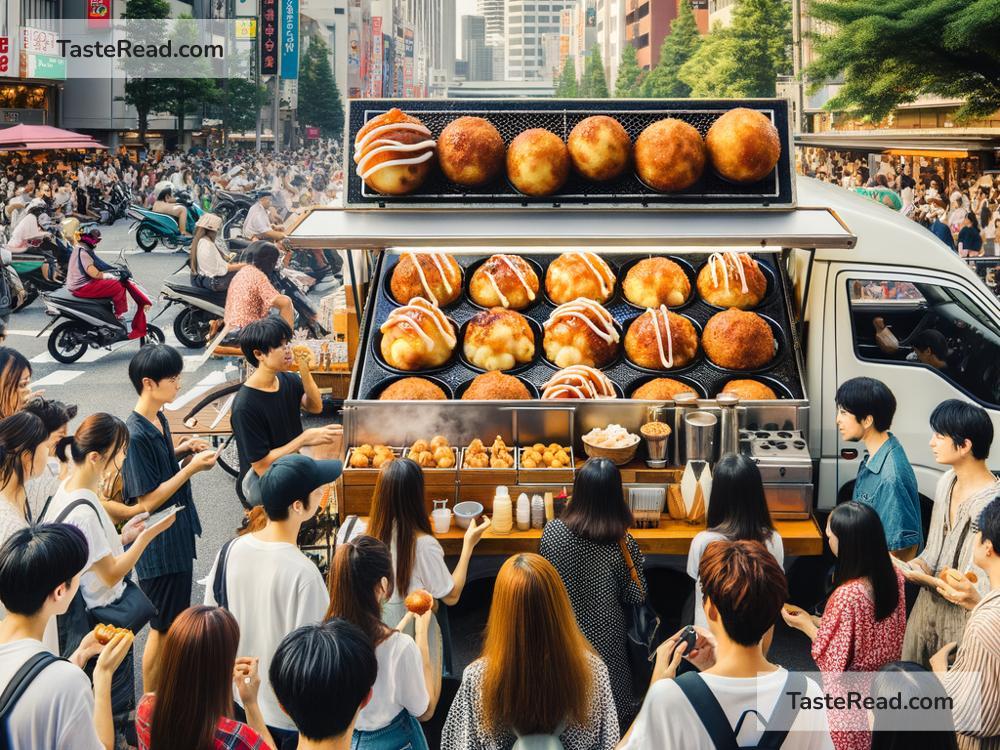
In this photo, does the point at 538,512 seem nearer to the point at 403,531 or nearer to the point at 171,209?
the point at 403,531

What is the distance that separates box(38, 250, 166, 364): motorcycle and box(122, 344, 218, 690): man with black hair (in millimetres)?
9689

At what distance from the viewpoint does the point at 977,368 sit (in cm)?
666

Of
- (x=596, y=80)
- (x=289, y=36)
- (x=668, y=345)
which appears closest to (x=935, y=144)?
(x=668, y=345)

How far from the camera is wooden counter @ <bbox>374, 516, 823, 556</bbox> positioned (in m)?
5.51

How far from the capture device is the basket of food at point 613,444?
19.3 feet

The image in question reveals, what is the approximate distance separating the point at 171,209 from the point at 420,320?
2010 cm

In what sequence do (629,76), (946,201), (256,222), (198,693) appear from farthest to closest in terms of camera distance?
1. (629,76)
2. (946,201)
3. (256,222)
4. (198,693)

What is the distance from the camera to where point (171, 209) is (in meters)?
25.0

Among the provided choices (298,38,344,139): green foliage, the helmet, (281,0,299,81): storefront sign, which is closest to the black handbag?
the helmet

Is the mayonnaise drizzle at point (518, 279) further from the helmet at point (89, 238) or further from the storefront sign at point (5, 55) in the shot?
the storefront sign at point (5, 55)

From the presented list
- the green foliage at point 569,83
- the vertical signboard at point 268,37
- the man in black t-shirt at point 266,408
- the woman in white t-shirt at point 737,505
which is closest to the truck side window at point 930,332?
the woman in white t-shirt at point 737,505

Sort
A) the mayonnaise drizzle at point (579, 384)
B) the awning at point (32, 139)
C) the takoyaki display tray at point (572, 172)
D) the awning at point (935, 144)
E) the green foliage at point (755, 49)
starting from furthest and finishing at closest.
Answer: the green foliage at point (755, 49) → the awning at point (32, 139) → the awning at point (935, 144) → the takoyaki display tray at point (572, 172) → the mayonnaise drizzle at point (579, 384)

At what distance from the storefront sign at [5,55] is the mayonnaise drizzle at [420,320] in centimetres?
3951

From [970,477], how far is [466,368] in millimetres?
3299
